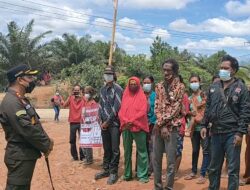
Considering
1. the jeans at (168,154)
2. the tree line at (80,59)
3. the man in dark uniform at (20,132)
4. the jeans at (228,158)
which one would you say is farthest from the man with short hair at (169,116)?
the tree line at (80,59)

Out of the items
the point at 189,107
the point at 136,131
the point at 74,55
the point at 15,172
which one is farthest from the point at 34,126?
the point at 74,55

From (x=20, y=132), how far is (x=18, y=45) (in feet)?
83.7

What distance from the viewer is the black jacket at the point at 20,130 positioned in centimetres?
448

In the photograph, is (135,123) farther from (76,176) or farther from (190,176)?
(76,176)

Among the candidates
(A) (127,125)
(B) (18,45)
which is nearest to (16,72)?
(A) (127,125)

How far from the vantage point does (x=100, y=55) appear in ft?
107

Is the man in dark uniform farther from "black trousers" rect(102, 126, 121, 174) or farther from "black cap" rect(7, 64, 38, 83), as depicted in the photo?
"black trousers" rect(102, 126, 121, 174)

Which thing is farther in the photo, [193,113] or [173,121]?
[193,113]

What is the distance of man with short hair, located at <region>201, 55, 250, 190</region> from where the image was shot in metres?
5.47

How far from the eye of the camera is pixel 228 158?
5.52 metres

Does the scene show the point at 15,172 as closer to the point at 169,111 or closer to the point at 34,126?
the point at 34,126

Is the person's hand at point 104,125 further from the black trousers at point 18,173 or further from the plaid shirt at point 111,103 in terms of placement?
the black trousers at point 18,173

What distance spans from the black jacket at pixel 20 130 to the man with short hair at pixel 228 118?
7.75 ft

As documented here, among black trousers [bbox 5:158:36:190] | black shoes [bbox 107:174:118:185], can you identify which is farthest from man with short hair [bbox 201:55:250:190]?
black trousers [bbox 5:158:36:190]
